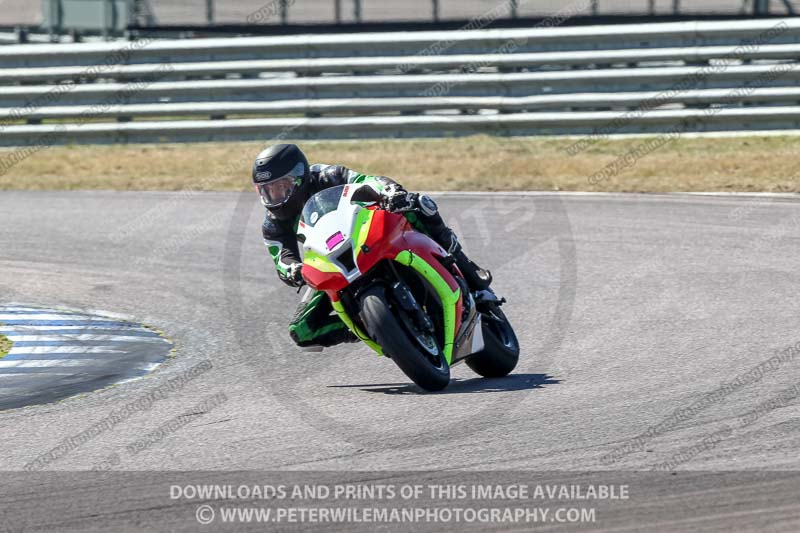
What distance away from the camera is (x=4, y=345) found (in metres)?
9.51

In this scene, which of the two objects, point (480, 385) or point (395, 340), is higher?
point (395, 340)

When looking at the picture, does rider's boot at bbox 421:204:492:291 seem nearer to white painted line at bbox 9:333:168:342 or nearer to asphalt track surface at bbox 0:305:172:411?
asphalt track surface at bbox 0:305:172:411

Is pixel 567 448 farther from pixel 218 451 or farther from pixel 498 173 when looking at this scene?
pixel 498 173

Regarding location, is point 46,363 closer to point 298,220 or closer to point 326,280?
point 298,220

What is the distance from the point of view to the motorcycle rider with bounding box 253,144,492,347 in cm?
780

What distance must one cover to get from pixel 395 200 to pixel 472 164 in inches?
380

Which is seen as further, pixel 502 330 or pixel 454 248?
pixel 502 330

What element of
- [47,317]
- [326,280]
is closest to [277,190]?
[326,280]

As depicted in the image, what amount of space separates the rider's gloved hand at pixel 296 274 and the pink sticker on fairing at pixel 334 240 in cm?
33

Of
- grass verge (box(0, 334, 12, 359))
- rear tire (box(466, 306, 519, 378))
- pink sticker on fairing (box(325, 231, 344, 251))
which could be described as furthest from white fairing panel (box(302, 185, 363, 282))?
grass verge (box(0, 334, 12, 359))

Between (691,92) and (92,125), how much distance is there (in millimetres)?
8570

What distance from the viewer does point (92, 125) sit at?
18.6 metres

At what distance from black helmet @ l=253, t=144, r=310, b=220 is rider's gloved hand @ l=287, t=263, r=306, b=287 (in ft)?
1.51

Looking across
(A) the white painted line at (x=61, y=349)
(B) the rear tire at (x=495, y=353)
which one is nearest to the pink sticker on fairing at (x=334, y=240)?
(B) the rear tire at (x=495, y=353)
